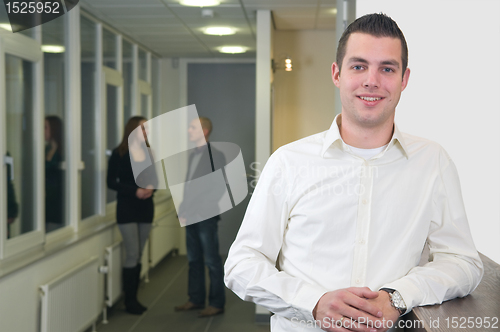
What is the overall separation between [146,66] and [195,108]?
1.08 ft

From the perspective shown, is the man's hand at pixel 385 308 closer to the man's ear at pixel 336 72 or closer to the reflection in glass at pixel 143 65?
the man's ear at pixel 336 72

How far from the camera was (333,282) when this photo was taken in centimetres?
113

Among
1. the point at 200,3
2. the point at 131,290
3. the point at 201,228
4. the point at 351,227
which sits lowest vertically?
the point at 131,290

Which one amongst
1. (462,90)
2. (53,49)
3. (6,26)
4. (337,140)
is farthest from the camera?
(53,49)

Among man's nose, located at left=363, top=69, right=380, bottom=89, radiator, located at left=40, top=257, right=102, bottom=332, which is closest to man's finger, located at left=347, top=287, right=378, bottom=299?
man's nose, located at left=363, top=69, right=380, bottom=89

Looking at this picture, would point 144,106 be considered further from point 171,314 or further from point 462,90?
point 462,90

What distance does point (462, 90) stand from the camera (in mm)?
1771


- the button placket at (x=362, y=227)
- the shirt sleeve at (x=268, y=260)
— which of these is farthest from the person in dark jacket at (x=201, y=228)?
the button placket at (x=362, y=227)

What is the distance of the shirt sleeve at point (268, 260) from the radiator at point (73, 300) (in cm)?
158

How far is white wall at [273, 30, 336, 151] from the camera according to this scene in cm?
239

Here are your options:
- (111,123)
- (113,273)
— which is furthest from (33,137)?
(113,273)

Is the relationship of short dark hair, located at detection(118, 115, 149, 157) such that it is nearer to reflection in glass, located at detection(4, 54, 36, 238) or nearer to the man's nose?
reflection in glass, located at detection(4, 54, 36, 238)

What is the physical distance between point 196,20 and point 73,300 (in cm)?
166

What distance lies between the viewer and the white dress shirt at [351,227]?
3.64 ft
